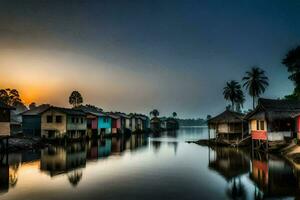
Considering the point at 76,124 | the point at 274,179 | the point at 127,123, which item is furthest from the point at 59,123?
the point at 274,179

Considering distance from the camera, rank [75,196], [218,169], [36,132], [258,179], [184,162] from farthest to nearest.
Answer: [36,132], [184,162], [218,169], [258,179], [75,196]

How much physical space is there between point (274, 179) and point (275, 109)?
1832cm

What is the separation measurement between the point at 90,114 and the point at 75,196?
56.5 metres

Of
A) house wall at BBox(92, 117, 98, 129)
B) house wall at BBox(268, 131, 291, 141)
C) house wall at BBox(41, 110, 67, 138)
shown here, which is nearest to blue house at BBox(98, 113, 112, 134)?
house wall at BBox(92, 117, 98, 129)

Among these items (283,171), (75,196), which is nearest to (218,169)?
(283,171)

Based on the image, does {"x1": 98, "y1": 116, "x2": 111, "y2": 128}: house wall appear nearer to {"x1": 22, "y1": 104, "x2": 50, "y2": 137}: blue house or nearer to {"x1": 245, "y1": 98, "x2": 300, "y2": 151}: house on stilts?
{"x1": 22, "y1": 104, "x2": 50, "y2": 137}: blue house

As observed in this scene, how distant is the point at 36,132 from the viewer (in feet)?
211


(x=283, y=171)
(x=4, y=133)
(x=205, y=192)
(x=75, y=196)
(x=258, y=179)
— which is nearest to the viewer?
(x=75, y=196)

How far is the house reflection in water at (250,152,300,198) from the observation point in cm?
1888

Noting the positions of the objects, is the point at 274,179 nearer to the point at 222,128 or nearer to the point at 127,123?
the point at 222,128

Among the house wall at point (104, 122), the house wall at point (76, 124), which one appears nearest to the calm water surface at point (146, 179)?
the house wall at point (76, 124)

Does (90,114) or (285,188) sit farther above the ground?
(90,114)

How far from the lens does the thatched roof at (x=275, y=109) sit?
38.4m

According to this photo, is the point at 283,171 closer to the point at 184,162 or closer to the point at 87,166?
the point at 184,162
